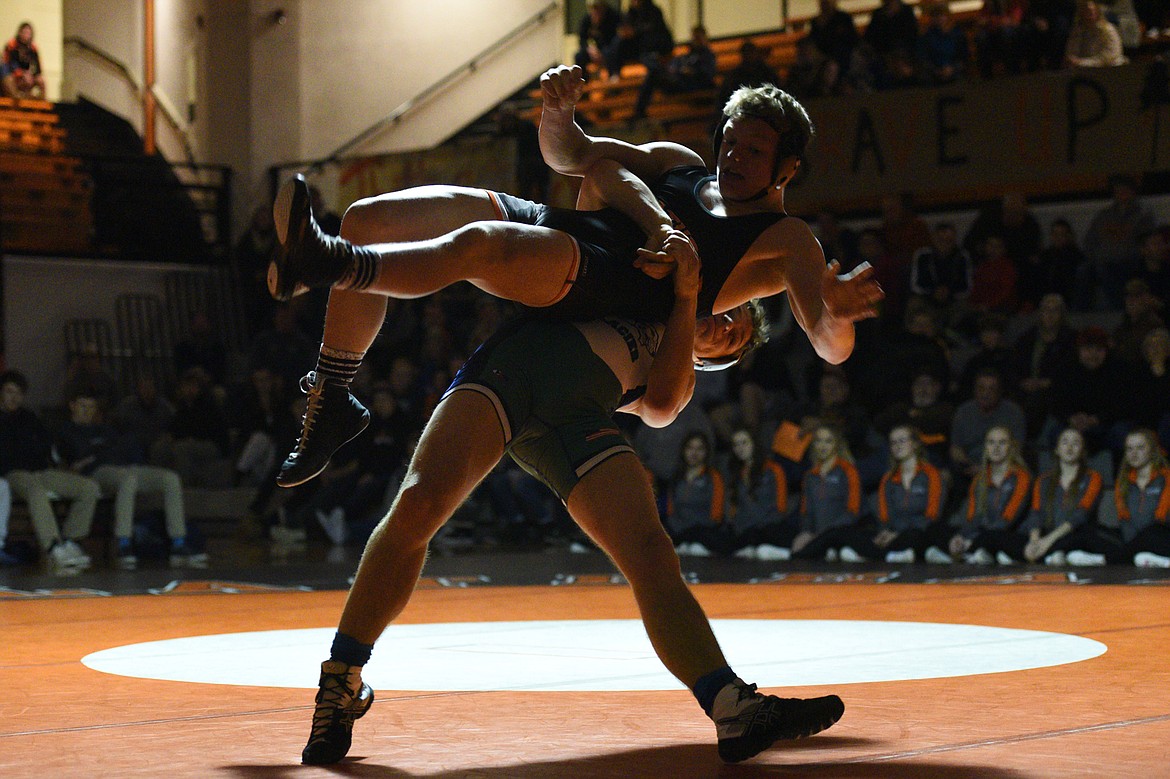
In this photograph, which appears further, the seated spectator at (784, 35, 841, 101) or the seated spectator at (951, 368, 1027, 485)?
the seated spectator at (784, 35, 841, 101)

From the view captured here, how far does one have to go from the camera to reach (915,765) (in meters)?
2.70

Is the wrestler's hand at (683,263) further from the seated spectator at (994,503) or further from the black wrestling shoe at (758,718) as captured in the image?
the seated spectator at (994,503)

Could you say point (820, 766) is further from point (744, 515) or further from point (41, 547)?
point (41, 547)

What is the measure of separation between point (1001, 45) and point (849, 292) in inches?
345

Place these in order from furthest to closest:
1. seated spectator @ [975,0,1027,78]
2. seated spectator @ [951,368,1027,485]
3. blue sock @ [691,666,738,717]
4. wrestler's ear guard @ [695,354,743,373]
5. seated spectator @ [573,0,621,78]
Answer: seated spectator @ [573,0,621,78], seated spectator @ [975,0,1027,78], seated spectator @ [951,368,1027,485], wrestler's ear guard @ [695,354,743,373], blue sock @ [691,666,738,717]

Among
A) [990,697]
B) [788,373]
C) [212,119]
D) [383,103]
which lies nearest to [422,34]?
[383,103]

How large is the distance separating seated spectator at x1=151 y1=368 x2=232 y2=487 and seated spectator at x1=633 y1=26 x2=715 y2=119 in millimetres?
4344

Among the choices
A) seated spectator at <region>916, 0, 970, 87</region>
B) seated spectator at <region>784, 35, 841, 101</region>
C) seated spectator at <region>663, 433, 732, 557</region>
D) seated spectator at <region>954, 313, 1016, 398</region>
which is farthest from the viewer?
seated spectator at <region>784, 35, 841, 101</region>

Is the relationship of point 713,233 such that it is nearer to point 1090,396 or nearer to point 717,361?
point 717,361

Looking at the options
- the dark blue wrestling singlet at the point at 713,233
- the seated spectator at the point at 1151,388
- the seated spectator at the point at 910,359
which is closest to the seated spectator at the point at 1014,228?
the seated spectator at the point at 910,359

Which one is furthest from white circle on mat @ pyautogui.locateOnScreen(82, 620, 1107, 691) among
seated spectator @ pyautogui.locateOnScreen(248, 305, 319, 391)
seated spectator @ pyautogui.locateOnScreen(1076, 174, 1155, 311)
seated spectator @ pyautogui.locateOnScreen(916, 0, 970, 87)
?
seated spectator @ pyautogui.locateOnScreen(248, 305, 319, 391)

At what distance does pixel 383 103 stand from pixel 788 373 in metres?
7.88

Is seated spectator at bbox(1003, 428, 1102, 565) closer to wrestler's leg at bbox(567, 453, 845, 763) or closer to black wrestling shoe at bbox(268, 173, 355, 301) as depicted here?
wrestler's leg at bbox(567, 453, 845, 763)

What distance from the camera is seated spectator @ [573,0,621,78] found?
48.1 ft
